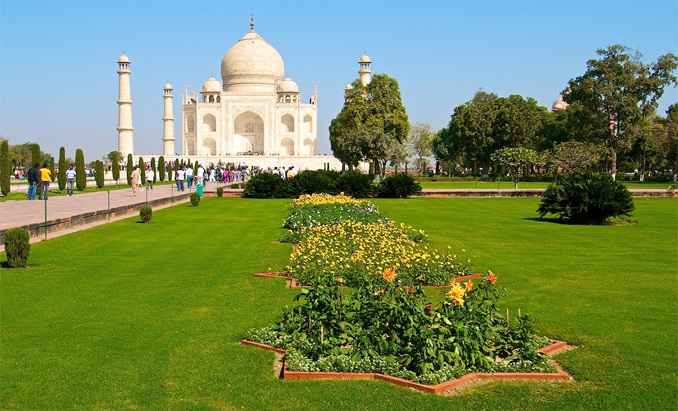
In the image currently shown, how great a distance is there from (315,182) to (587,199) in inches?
454

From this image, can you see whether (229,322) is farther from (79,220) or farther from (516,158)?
(516,158)

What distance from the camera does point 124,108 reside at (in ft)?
192

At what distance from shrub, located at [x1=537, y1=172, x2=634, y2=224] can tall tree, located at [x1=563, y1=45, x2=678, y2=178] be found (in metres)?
26.3

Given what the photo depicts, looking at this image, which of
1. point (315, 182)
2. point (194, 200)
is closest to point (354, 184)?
point (315, 182)

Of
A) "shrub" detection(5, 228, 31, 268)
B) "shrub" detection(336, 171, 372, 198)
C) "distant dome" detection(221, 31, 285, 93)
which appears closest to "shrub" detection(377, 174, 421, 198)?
"shrub" detection(336, 171, 372, 198)

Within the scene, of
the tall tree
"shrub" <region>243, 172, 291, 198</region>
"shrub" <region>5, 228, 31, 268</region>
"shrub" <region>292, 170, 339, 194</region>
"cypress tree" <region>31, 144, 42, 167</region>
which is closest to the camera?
"shrub" <region>5, 228, 31, 268</region>

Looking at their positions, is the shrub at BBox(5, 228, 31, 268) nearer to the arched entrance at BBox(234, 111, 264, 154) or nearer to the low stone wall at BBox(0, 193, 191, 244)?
the low stone wall at BBox(0, 193, 191, 244)

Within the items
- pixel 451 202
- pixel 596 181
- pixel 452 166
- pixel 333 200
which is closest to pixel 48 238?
pixel 333 200

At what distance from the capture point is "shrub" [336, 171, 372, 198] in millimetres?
25188

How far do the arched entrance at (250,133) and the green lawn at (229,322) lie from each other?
58.0 metres

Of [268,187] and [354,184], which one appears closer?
[354,184]

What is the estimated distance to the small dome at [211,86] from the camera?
68.2 metres

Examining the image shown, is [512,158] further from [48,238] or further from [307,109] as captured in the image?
[48,238]

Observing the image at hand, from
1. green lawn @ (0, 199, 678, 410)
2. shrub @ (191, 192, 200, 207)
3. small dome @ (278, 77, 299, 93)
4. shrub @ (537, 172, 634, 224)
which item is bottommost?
green lawn @ (0, 199, 678, 410)
